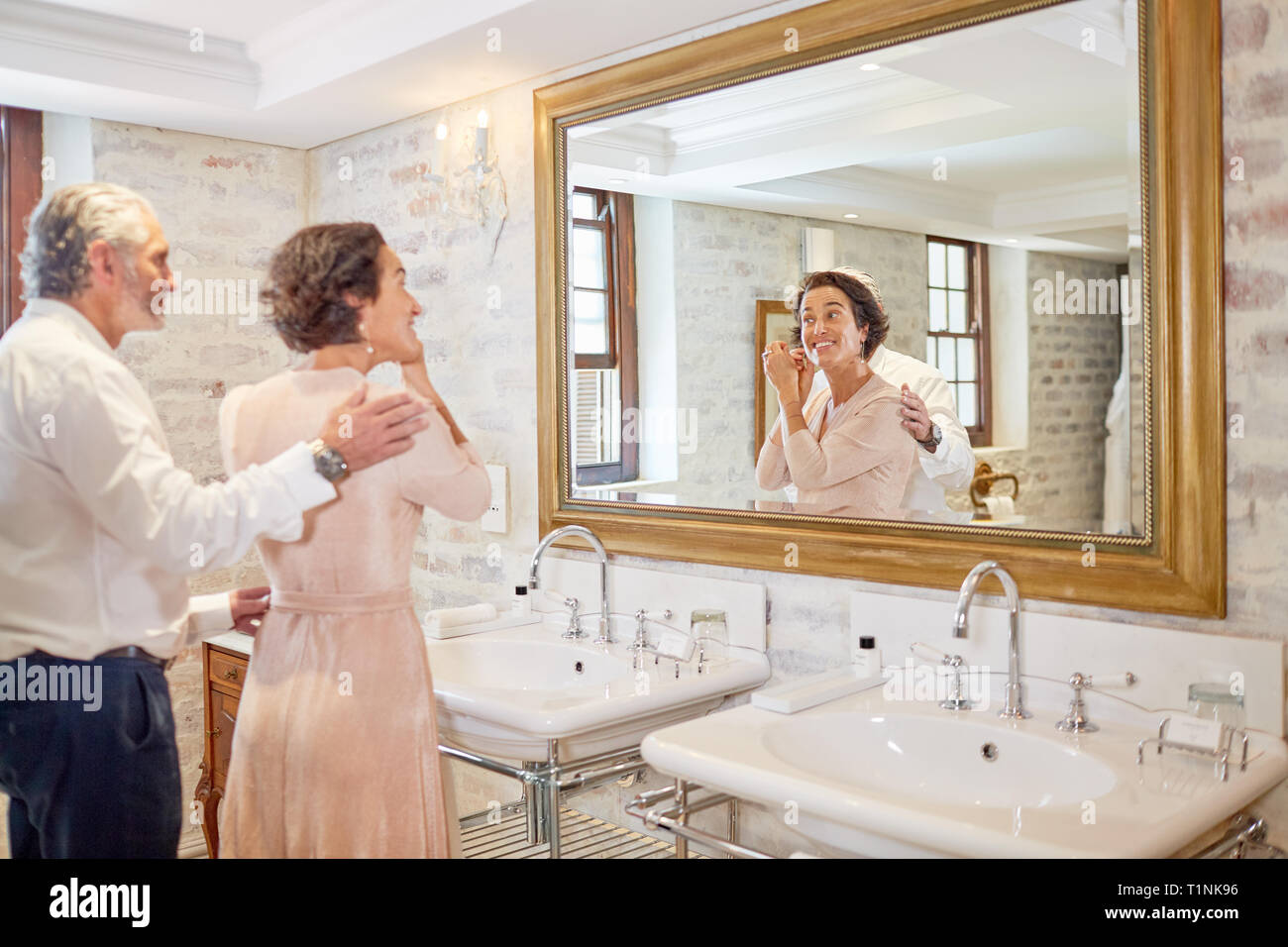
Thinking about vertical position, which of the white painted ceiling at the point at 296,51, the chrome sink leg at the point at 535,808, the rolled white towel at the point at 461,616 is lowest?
the chrome sink leg at the point at 535,808

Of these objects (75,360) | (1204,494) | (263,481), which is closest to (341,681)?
(263,481)

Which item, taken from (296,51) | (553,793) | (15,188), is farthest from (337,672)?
(296,51)

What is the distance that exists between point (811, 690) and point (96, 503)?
1198mm

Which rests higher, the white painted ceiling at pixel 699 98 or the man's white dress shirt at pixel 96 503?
the white painted ceiling at pixel 699 98

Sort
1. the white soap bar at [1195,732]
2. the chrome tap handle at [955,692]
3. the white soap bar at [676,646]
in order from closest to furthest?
the white soap bar at [1195,732]
the chrome tap handle at [955,692]
the white soap bar at [676,646]

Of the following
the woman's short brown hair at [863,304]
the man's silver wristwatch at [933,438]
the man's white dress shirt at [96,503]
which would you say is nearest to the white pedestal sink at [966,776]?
the man's silver wristwatch at [933,438]

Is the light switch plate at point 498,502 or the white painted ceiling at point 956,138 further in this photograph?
the light switch plate at point 498,502

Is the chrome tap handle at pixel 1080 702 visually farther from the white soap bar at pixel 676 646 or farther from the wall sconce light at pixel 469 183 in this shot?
the wall sconce light at pixel 469 183

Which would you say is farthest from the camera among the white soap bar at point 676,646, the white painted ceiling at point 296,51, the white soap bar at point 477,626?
the white soap bar at point 477,626

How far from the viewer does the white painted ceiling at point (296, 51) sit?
2.28 metres

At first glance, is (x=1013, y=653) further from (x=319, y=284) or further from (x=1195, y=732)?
(x=319, y=284)

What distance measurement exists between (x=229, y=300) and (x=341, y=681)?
491mm

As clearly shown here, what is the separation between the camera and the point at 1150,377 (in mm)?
1707

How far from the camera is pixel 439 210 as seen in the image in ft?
9.42
